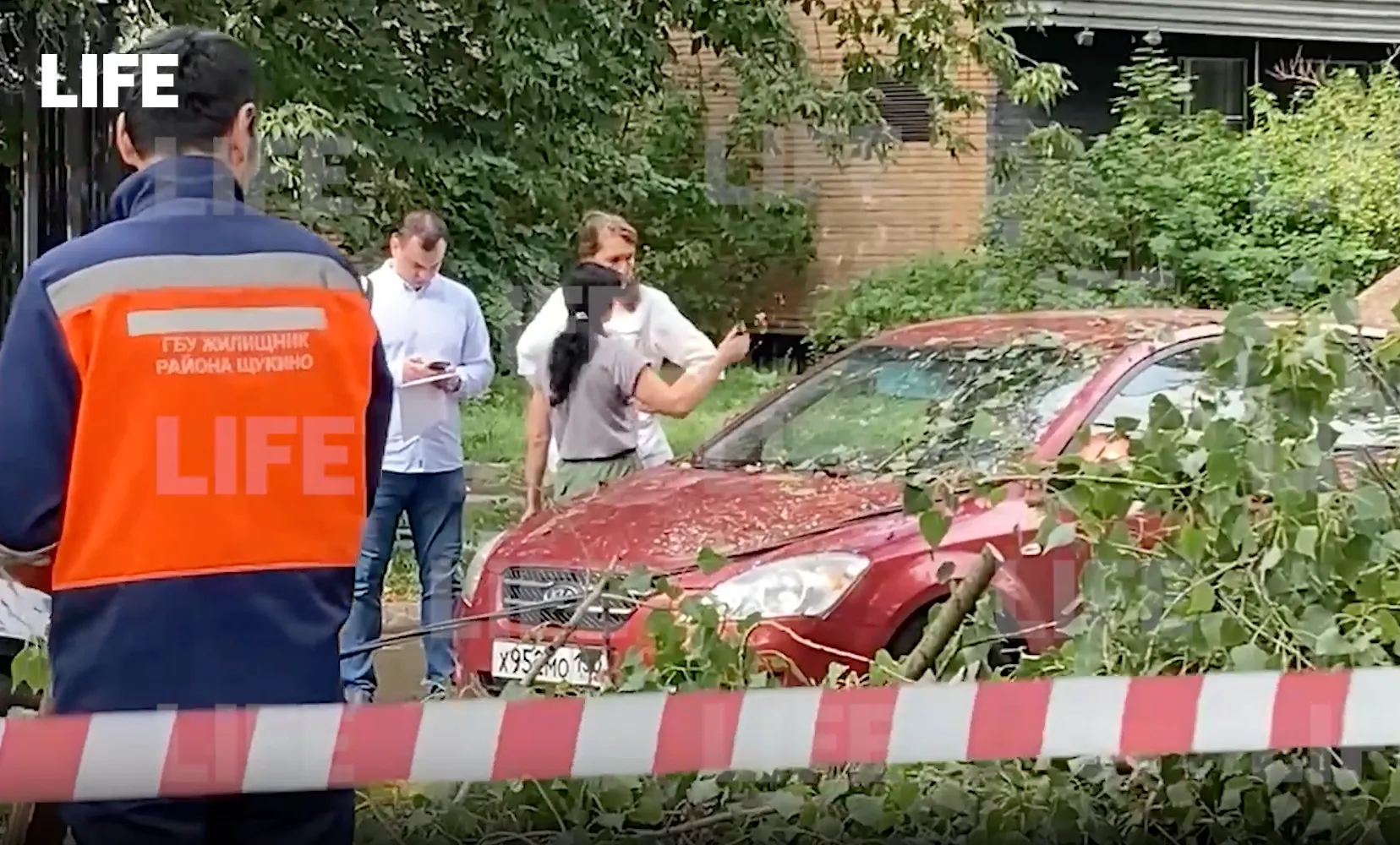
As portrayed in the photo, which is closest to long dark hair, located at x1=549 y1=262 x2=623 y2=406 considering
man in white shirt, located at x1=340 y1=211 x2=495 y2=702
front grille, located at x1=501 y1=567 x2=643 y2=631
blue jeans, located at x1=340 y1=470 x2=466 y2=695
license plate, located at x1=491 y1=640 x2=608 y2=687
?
man in white shirt, located at x1=340 y1=211 x2=495 y2=702

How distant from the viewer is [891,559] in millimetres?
5367

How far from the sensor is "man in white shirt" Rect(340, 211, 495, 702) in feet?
23.3

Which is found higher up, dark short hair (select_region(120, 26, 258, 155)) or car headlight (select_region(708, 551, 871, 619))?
dark short hair (select_region(120, 26, 258, 155))

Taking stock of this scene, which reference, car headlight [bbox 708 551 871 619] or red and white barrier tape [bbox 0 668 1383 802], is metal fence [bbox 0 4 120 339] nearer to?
car headlight [bbox 708 551 871 619]

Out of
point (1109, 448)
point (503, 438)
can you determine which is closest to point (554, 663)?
point (1109, 448)

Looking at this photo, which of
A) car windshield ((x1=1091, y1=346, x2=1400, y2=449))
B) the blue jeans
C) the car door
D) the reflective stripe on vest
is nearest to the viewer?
the reflective stripe on vest

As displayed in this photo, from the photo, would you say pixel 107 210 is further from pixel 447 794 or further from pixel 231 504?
pixel 447 794

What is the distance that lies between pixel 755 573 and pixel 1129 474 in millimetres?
1400

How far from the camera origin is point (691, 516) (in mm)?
5758

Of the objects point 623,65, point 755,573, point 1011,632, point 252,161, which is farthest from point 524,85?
point 252,161

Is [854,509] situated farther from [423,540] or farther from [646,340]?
[423,540]

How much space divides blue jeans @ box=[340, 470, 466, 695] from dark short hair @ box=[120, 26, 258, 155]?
413 cm

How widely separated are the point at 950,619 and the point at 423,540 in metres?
3.04

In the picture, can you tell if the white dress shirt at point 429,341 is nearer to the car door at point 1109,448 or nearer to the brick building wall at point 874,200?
the car door at point 1109,448
